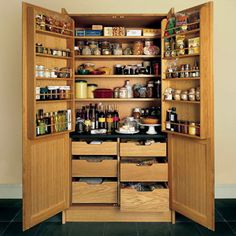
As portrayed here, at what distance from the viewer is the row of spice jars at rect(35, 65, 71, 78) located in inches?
92.2

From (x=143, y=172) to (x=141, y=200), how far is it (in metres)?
0.23

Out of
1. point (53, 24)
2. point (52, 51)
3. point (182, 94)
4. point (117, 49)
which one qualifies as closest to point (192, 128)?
point (182, 94)

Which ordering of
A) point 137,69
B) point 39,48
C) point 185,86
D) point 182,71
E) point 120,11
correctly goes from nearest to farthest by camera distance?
1. point 39,48
2. point 182,71
3. point 185,86
4. point 137,69
5. point 120,11

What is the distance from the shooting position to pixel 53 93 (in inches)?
97.3

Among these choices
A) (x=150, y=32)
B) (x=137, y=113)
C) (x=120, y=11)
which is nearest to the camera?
(x=150, y=32)

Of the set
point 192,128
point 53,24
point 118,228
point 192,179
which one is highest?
point 53,24

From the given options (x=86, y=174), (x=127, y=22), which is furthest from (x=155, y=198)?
(x=127, y=22)

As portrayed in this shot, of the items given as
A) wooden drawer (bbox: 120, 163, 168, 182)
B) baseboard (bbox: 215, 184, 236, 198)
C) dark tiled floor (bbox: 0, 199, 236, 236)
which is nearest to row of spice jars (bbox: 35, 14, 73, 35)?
wooden drawer (bbox: 120, 163, 168, 182)

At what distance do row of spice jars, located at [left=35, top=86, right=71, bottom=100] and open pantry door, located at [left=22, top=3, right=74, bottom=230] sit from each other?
5cm

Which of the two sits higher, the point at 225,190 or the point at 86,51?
the point at 86,51

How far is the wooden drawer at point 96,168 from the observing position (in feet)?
8.37

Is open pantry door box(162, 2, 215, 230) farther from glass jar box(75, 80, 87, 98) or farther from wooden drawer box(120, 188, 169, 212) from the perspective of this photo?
glass jar box(75, 80, 87, 98)

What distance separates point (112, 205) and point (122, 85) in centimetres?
121

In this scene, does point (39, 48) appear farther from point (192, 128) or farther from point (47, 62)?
point (192, 128)
